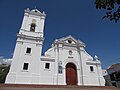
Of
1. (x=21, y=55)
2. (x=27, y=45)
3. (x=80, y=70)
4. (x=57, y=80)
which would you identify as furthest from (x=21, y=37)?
(x=80, y=70)

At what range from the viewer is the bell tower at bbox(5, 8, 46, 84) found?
1432cm

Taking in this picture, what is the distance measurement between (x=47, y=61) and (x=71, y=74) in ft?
15.7

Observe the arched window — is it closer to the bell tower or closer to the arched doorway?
the bell tower

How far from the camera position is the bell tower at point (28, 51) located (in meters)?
14.3

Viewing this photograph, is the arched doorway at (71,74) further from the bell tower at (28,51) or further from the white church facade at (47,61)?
the bell tower at (28,51)

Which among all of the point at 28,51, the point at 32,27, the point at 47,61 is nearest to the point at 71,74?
the point at 47,61

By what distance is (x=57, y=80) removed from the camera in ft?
51.0

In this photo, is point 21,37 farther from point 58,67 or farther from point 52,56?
point 58,67

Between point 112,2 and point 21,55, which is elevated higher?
point 21,55

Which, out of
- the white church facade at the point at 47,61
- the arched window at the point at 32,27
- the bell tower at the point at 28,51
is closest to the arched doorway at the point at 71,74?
the white church facade at the point at 47,61

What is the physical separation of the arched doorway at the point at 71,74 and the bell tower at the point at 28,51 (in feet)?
17.0

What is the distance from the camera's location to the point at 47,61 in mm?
16719

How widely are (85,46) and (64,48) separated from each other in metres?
5.03

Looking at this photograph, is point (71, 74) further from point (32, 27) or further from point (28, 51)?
point (32, 27)
